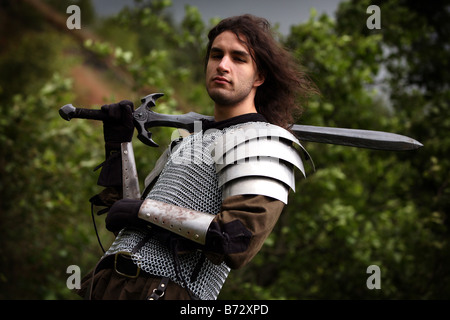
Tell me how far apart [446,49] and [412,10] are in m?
0.62

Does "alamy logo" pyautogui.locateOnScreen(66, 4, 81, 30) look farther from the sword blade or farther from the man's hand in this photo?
the sword blade

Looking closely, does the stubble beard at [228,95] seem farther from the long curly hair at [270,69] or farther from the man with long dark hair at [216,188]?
the long curly hair at [270,69]

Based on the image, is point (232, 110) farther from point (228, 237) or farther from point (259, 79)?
point (228, 237)

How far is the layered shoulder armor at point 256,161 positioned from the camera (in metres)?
1.96

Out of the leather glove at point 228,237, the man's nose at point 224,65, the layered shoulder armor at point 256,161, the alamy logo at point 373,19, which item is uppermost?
the alamy logo at point 373,19

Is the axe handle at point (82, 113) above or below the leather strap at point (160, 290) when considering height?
above

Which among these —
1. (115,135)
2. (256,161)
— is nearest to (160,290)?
(256,161)

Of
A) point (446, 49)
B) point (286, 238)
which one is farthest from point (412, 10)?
point (286, 238)

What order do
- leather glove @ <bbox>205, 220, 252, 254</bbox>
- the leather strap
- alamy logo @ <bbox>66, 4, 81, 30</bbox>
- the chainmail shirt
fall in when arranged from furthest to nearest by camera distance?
alamy logo @ <bbox>66, 4, 81, 30</bbox> < the chainmail shirt < the leather strap < leather glove @ <bbox>205, 220, 252, 254</bbox>

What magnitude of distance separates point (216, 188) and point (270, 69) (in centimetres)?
71

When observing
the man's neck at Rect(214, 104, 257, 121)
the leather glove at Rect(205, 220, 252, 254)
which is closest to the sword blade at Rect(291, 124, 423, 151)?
the man's neck at Rect(214, 104, 257, 121)

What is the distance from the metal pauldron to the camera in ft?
6.16

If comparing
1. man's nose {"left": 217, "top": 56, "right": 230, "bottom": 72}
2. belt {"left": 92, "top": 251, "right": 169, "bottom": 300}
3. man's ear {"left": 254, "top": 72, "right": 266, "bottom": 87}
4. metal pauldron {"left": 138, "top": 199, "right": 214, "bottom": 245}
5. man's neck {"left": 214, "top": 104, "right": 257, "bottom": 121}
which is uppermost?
man's ear {"left": 254, "top": 72, "right": 266, "bottom": 87}

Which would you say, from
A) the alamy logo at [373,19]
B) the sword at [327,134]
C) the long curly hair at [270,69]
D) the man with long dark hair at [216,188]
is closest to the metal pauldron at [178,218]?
the man with long dark hair at [216,188]
